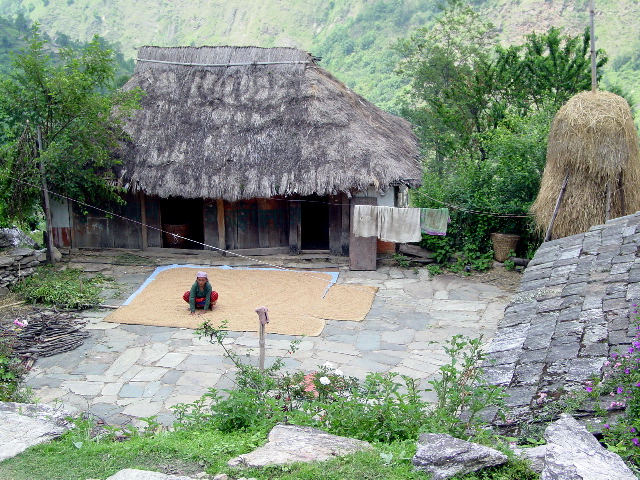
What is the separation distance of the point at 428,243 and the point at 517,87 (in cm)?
595

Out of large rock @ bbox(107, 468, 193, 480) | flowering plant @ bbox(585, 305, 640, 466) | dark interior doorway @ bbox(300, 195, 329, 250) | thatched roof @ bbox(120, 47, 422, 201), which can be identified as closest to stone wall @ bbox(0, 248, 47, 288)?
thatched roof @ bbox(120, 47, 422, 201)

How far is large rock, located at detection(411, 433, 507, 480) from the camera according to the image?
349 cm

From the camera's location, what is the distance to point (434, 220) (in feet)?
43.3

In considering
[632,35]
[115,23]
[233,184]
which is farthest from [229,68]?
[115,23]

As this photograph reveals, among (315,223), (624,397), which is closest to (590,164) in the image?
(315,223)

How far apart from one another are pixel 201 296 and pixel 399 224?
434 cm

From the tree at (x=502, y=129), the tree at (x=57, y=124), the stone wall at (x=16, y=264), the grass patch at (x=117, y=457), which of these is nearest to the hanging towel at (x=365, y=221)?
the tree at (x=502, y=129)

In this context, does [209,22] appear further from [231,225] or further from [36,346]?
[36,346]

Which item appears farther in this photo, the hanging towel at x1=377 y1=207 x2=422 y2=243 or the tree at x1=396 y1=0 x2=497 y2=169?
the tree at x1=396 y1=0 x2=497 y2=169

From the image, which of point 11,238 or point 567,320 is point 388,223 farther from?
point 567,320

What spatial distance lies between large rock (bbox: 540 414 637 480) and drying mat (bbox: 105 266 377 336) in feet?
22.9

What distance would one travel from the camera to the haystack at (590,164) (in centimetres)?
1066

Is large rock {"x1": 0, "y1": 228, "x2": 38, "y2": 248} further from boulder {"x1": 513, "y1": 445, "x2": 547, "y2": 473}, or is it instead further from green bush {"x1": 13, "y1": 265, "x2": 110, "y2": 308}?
boulder {"x1": 513, "y1": 445, "x2": 547, "y2": 473}

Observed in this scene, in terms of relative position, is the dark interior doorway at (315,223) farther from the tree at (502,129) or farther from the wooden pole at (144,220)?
the wooden pole at (144,220)
